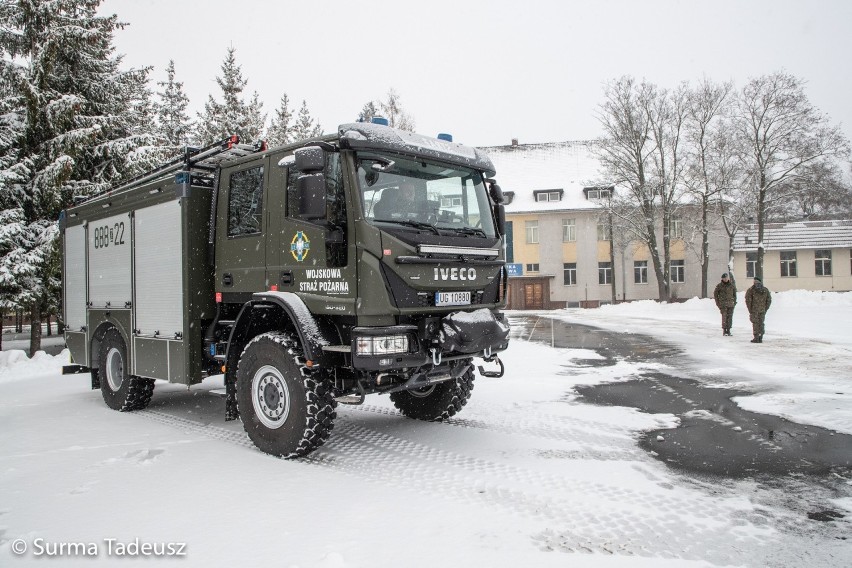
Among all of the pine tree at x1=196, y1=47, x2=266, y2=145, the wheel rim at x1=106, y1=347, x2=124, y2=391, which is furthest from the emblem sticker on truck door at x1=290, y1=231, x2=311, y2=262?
the pine tree at x1=196, y1=47, x2=266, y2=145

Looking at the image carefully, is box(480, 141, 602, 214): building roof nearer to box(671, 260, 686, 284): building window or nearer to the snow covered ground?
box(671, 260, 686, 284): building window

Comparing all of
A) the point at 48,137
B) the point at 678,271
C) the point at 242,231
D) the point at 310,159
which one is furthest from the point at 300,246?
the point at 678,271

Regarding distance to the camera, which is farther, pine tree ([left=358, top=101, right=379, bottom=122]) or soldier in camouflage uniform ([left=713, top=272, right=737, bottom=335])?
pine tree ([left=358, top=101, right=379, bottom=122])

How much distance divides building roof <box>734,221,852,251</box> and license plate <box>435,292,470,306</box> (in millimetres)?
46082

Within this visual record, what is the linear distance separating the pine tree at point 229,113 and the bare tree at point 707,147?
26.7 metres

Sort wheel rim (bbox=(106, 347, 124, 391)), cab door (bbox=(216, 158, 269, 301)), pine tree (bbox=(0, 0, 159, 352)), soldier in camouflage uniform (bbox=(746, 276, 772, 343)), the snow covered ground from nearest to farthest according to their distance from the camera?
the snow covered ground → cab door (bbox=(216, 158, 269, 301)) → wheel rim (bbox=(106, 347, 124, 391)) → soldier in camouflage uniform (bbox=(746, 276, 772, 343)) → pine tree (bbox=(0, 0, 159, 352))

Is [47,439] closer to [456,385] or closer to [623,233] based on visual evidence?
[456,385]

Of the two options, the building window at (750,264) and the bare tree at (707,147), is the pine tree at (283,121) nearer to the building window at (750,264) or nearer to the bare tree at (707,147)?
the bare tree at (707,147)

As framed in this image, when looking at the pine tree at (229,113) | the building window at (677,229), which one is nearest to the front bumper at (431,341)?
the pine tree at (229,113)

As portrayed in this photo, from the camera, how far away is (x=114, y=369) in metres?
8.41

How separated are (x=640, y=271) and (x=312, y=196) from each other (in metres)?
45.1

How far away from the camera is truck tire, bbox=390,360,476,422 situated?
7111 mm

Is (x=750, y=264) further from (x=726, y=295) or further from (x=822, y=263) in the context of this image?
(x=726, y=295)

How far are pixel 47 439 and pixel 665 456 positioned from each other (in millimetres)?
6498
